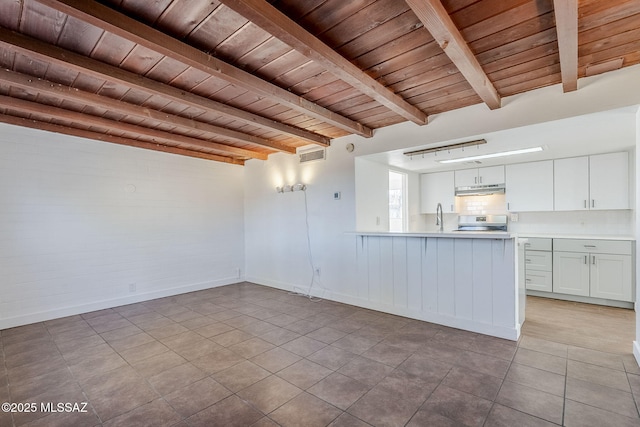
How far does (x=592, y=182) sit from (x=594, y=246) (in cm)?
97

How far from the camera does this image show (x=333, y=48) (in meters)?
2.12

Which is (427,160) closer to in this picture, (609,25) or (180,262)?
(609,25)

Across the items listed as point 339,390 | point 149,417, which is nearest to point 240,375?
point 149,417

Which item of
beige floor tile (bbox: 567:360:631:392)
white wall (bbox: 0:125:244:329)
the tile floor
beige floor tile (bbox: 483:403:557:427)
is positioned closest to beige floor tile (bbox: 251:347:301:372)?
the tile floor

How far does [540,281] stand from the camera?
15.0 ft

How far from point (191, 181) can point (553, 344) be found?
558 cm

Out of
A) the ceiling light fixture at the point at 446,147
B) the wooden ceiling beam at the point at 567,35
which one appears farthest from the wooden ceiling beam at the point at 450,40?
the ceiling light fixture at the point at 446,147

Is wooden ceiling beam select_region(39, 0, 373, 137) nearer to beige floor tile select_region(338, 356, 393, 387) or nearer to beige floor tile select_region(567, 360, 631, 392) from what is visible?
beige floor tile select_region(338, 356, 393, 387)

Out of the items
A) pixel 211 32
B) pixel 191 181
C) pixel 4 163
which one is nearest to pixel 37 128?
pixel 4 163

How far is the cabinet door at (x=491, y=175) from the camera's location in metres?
5.06

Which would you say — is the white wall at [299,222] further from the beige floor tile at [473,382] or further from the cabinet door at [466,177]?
the cabinet door at [466,177]

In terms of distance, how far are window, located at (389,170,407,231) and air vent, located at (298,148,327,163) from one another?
5.58 ft

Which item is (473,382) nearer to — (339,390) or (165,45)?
(339,390)

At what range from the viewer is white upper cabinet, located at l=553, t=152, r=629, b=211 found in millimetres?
4152
